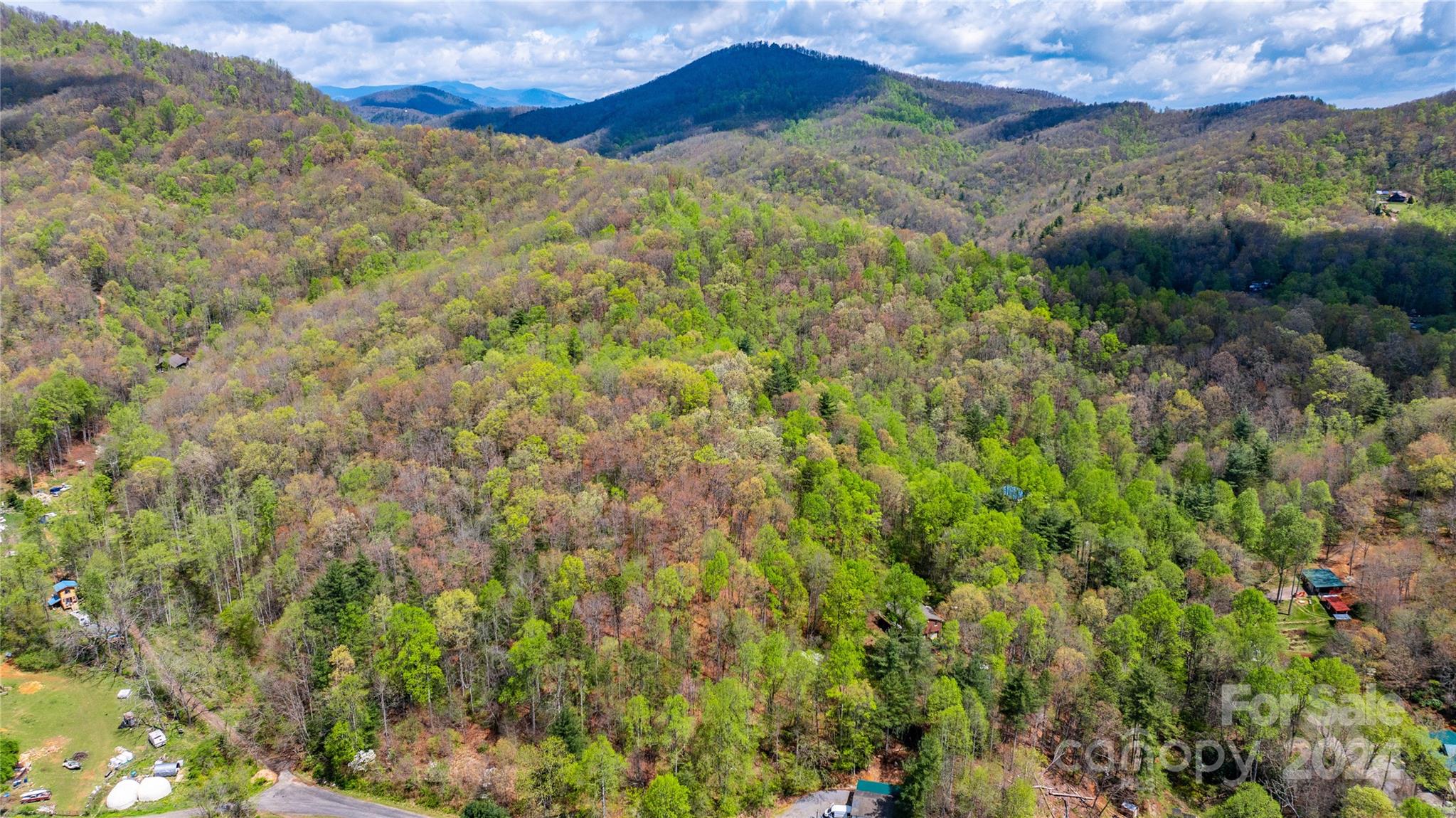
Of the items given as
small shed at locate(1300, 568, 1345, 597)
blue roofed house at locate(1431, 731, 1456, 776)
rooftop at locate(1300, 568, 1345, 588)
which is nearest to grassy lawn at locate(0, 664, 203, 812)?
blue roofed house at locate(1431, 731, 1456, 776)

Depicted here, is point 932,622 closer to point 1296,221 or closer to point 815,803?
point 815,803

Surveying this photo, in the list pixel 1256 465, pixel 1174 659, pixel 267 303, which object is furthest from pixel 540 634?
pixel 267 303

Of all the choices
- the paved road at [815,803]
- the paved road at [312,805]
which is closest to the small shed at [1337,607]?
the paved road at [815,803]

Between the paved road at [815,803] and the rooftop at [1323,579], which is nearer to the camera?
the paved road at [815,803]

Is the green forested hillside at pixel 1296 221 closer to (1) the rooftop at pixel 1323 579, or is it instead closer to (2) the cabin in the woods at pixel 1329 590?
A: (1) the rooftop at pixel 1323 579

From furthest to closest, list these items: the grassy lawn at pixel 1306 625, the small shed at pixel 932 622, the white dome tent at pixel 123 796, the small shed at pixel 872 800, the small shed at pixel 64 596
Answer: the small shed at pixel 64 596 → the grassy lawn at pixel 1306 625 → the small shed at pixel 932 622 → the white dome tent at pixel 123 796 → the small shed at pixel 872 800

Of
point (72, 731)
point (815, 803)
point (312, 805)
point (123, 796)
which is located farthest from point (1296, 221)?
point (72, 731)
